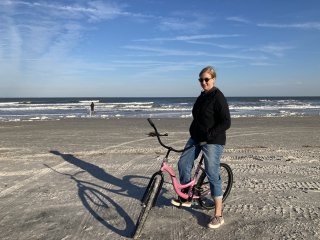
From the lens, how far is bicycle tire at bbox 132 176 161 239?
14.7ft

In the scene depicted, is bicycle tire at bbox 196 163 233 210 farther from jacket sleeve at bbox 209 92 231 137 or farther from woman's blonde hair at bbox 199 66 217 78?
woman's blonde hair at bbox 199 66 217 78

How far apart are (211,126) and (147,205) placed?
125 centimetres

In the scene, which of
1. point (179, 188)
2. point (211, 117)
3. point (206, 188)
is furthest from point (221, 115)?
point (206, 188)

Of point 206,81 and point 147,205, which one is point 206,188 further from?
point 206,81

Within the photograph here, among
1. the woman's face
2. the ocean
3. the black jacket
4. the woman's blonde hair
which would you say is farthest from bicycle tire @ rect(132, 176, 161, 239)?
the ocean

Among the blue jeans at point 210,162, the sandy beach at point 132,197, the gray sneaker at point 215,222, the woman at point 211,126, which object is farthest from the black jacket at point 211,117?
the sandy beach at point 132,197

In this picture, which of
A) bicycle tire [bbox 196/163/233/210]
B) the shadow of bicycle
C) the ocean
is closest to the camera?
the shadow of bicycle

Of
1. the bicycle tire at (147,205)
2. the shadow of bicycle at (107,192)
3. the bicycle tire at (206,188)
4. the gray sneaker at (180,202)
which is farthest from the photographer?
the bicycle tire at (206,188)

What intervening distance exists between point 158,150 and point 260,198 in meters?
5.29

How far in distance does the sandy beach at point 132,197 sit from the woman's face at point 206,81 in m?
1.78

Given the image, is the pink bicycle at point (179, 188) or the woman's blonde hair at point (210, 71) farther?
the woman's blonde hair at point (210, 71)

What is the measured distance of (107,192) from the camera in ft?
21.1

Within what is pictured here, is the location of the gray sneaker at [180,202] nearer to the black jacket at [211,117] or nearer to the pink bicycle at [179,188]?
the pink bicycle at [179,188]

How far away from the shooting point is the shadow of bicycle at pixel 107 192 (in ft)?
16.3
